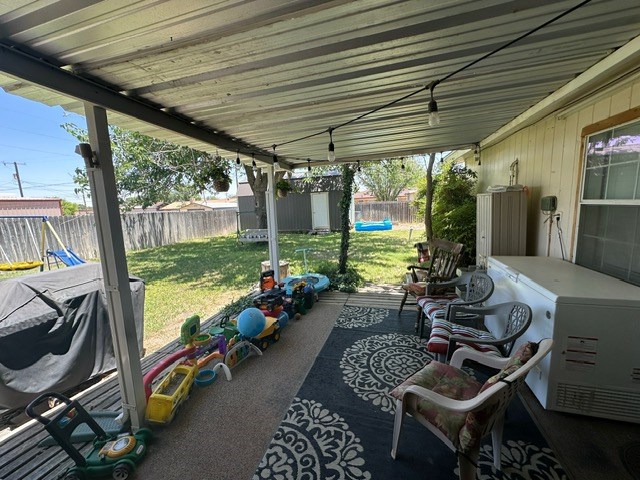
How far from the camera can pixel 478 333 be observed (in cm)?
245

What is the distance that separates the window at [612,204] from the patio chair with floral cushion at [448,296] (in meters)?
0.90

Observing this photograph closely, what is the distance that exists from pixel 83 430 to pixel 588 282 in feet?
13.4

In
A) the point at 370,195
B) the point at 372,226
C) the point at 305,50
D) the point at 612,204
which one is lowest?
the point at 372,226

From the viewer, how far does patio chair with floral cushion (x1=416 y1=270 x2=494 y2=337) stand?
2.72 m

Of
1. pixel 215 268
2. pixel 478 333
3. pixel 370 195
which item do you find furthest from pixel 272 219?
pixel 370 195

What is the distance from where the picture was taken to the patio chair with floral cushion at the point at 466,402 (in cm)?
131

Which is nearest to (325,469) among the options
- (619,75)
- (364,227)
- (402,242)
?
(619,75)

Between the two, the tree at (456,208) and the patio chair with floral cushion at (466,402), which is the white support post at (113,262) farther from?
the tree at (456,208)

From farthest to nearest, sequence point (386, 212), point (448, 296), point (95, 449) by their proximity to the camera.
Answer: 1. point (386, 212)
2. point (448, 296)
3. point (95, 449)

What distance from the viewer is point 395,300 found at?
4.44 metres

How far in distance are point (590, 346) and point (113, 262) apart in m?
3.46

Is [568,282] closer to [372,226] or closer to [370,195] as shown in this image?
[372,226]

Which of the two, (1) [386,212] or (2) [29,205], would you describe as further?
(1) [386,212]

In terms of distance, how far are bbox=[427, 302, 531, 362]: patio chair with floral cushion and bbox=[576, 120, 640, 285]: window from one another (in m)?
0.87
